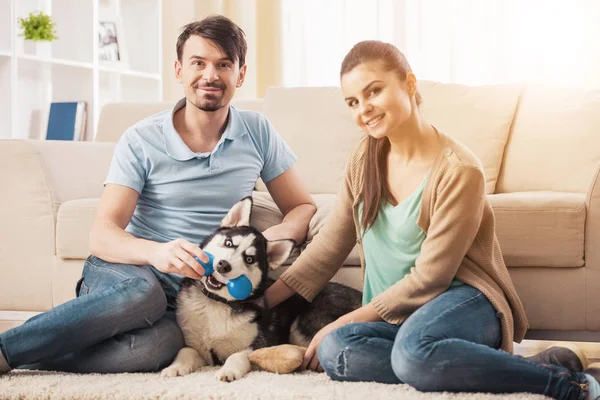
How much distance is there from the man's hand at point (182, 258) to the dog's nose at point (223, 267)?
0.07 metres

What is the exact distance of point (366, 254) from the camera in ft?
5.71

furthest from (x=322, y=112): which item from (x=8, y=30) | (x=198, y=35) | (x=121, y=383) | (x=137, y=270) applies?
→ (x=8, y=30)

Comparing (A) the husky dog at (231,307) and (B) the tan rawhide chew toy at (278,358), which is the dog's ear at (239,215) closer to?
(A) the husky dog at (231,307)

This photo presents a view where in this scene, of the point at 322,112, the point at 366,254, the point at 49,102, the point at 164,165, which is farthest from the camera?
the point at 49,102

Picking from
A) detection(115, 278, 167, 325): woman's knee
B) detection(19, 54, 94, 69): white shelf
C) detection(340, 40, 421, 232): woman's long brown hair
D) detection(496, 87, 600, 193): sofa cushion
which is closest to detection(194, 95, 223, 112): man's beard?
detection(340, 40, 421, 232): woman's long brown hair

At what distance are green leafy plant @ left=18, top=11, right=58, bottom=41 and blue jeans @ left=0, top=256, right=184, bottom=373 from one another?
2.30m

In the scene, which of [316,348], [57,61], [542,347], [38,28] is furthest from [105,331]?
[57,61]

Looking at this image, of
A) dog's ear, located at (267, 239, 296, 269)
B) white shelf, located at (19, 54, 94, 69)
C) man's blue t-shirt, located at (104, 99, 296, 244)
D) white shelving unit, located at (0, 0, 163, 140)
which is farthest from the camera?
white shelf, located at (19, 54, 94, 69)

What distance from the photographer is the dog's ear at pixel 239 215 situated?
177 centimetres

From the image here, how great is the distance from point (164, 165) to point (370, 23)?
252 cm

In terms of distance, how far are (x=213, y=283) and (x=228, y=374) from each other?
0.22 meters

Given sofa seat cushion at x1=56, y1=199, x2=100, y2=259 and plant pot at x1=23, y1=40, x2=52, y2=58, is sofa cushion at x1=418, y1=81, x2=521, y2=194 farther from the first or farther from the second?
plant pot at x1=23, y1=40, x2=52, y2=58

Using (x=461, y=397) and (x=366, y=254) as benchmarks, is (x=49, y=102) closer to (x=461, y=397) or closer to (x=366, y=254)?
(x=366, y=254)

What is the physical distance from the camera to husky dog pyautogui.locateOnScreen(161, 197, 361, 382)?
1678 mm
